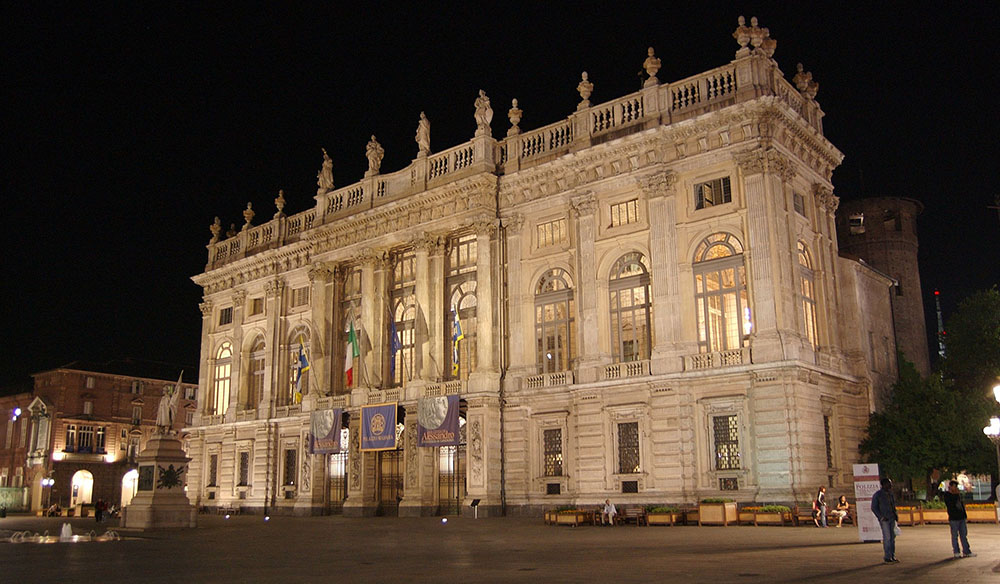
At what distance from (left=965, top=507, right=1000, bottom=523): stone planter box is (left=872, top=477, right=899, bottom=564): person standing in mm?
13333

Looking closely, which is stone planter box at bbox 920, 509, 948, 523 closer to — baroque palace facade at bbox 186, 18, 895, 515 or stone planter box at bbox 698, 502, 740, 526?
baroque palace facade at bbox 186, 18, 895, 515

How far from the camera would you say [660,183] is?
35.5 m

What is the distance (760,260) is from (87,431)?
206ft

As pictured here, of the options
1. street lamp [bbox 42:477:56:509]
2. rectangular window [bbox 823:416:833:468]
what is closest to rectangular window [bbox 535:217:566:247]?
rectangular window [bbox 823:416:833:468]

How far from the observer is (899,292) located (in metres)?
48.2

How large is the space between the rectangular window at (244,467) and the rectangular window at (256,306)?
8556mm

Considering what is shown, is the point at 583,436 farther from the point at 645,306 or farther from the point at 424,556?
the point at 424,556

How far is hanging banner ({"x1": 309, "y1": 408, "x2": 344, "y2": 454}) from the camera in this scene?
4350 cm

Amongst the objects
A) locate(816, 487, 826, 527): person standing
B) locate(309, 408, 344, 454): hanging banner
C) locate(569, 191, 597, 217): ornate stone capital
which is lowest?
locate(816, 487, 826, 527): person standing

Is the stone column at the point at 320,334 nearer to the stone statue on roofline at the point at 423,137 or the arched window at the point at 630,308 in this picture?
the stone statue on roofline at the point at 423,137

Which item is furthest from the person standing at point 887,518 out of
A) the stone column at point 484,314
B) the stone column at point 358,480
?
the stone column at point 358,480

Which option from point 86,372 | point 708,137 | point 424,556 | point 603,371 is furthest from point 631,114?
point 86,372

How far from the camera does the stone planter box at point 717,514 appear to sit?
29.0m

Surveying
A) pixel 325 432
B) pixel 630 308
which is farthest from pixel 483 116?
pixel 325 432
